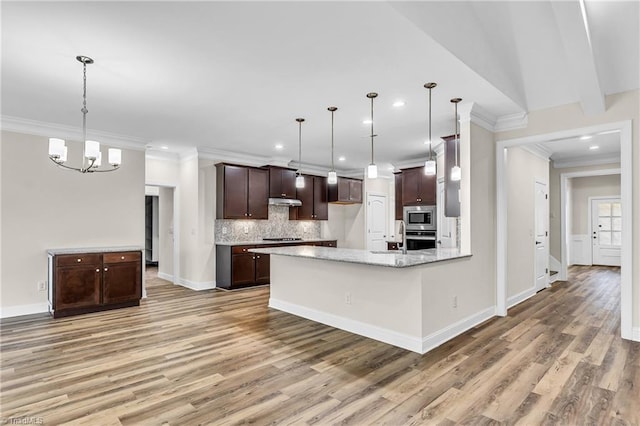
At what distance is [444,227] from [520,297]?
155cm

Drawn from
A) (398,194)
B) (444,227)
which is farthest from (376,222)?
(444,227)

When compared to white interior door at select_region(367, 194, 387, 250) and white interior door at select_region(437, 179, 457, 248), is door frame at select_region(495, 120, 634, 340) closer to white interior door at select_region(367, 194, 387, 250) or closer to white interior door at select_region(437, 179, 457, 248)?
white interior door at select_region(437, 179, 457, 248)

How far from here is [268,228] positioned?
7578mm

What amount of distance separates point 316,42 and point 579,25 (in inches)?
81.4

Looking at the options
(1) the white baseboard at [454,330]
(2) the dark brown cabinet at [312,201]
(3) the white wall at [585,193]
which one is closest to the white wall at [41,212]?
(2) the dark brown cabinet at [312,201]

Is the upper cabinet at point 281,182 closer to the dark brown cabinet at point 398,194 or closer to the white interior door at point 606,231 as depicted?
the dark brown cabinet at point 398,194

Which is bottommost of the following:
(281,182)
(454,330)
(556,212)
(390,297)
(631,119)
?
(454,330)

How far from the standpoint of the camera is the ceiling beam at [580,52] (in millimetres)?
2580

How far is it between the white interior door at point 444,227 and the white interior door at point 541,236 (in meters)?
1.58

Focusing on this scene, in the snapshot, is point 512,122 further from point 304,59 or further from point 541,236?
point 304,59

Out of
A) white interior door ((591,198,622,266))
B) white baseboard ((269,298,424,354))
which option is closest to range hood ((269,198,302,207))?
white baseboard ((269,298,424,354))

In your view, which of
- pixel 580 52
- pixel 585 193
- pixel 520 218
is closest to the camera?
pixel 580 52

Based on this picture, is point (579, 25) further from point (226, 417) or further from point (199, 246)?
point (199, 246)

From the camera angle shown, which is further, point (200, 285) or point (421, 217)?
point (421, 217)
